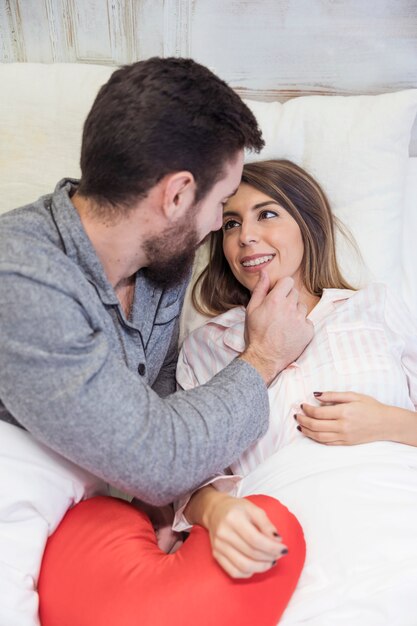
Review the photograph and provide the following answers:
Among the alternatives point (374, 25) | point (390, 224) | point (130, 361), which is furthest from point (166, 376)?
point (374, 25)

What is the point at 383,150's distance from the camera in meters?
1.32

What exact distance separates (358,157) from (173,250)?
552 millimetres

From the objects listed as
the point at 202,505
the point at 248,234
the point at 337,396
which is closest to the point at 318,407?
the point at 337,396

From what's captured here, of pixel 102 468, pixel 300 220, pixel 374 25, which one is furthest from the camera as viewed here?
pixel 374 25

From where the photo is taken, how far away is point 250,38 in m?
1.41

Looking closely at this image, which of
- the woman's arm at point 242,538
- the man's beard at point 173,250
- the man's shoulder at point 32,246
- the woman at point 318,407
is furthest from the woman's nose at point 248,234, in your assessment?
the woman's arm at point 242,538

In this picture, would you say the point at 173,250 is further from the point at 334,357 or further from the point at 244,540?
the point at 244,540

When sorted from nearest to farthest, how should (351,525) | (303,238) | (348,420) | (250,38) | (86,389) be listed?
(86,389) < (351,525) < (348,420) < (303,238) < (250,38)

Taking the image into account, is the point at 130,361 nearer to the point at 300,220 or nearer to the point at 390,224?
the point at 300,220

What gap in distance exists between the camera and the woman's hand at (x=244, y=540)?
790 mm

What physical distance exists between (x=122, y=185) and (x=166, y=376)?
538mm

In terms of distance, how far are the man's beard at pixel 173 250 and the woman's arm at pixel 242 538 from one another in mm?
409

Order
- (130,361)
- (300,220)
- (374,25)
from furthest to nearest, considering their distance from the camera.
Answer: (374,25), (300,220), (130,361)

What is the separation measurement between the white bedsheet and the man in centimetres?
11
